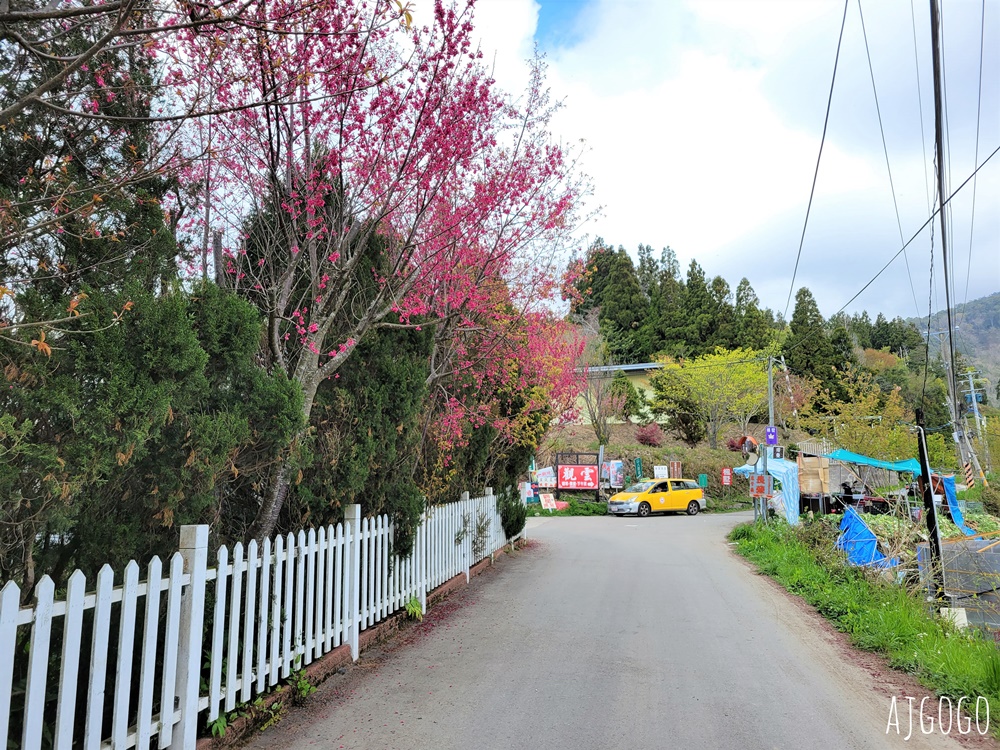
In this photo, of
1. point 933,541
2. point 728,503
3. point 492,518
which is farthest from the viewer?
point 728,503

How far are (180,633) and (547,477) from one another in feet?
81.5

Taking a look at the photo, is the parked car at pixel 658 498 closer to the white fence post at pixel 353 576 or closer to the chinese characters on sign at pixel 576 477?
the chinese characters on sign at pixel 576 477

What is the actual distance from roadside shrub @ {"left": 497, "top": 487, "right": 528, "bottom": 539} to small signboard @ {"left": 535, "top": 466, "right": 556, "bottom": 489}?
14.0 meters

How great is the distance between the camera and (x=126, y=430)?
3.17 metres

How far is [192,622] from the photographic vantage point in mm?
3637

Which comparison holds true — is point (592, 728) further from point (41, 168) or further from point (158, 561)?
point (41, 168)

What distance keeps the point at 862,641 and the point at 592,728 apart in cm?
404

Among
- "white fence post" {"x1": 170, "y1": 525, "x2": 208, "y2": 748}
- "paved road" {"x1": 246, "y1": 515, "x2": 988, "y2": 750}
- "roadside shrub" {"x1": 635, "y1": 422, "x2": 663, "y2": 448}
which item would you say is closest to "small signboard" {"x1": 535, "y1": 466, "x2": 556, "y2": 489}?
"roadside shrub" {"x1": 635, "y1": 422, "x2": 663, "y2": 448}

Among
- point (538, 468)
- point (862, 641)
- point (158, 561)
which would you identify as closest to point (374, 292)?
point (158, 561)

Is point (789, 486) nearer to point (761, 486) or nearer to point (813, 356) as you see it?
point (761, 486)

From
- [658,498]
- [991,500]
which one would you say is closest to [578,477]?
[658,498]

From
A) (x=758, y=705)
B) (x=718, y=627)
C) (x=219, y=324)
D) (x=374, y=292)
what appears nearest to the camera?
(x=219, y=324)

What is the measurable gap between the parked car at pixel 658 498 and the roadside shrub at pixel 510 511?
13019 mm

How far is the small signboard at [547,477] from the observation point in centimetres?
2794
